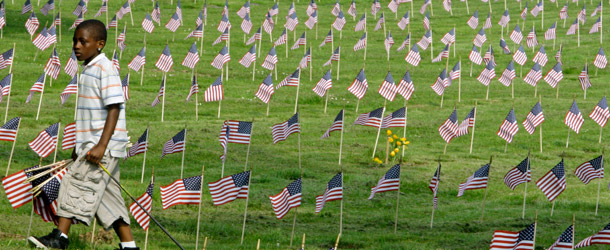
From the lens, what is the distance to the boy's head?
9.32 m

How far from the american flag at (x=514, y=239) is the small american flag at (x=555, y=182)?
6.11 metres

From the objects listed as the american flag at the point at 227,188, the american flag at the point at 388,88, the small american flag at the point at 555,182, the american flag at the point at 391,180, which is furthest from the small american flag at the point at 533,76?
the american flag at the point at 227,188

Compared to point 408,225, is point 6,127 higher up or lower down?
higher up

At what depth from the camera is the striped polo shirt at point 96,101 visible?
30.2ft

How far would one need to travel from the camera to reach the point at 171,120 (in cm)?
3259

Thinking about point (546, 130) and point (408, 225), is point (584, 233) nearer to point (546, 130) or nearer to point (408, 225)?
point (408, 225)

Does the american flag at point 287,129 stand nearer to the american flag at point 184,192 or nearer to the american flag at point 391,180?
the american flag at point 391,180

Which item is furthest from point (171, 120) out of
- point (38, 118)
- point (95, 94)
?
point (95, 94)

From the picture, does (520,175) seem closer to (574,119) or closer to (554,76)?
(574,119)

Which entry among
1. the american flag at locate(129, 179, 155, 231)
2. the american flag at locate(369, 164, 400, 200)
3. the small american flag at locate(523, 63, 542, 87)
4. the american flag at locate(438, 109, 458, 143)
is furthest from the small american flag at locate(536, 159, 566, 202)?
the small american flag at locate(523, 63, 542, 87)

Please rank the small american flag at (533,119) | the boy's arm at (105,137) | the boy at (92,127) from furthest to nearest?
the small american flag at (533,119), the boy at (92,127), the boy's arm at (105,137)

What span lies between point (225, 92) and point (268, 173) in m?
15.6

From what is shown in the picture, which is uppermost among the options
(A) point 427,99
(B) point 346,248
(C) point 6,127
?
(A) point 427,99

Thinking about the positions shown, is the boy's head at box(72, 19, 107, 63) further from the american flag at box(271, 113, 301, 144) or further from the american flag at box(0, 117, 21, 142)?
the american flag at box(271, 113, 301, 144)
